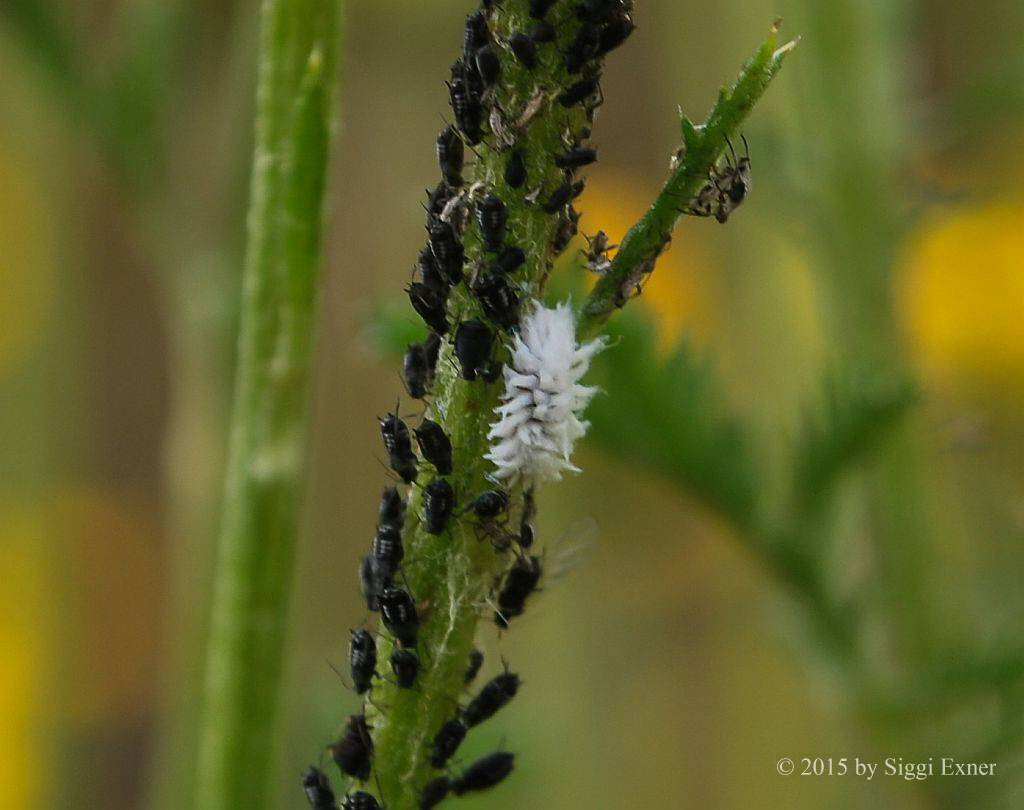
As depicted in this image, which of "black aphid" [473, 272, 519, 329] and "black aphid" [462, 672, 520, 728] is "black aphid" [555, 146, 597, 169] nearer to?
"black aphid" [473, 272, 519, 329]

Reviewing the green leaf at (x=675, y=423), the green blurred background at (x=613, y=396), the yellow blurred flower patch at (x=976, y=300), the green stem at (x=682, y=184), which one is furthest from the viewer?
the yellow blurred flower patch at (x=976, y=300)

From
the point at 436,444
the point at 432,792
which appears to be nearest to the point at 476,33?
the point at 436,444

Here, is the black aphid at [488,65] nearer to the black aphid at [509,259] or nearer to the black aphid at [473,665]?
the black aphid at [509,259]

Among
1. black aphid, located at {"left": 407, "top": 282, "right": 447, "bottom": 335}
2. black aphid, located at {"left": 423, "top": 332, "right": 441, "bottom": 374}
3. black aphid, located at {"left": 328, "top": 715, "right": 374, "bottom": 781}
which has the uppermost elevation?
black aphid, located at {"left": 407, "top": 282, "right": 447, "bottom": 335}

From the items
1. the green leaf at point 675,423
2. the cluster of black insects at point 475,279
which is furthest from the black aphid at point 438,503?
the green leaf at point 675,423

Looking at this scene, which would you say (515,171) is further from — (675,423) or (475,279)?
(675,423)

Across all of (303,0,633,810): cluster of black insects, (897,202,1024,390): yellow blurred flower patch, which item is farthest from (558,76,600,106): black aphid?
(897,202,1024,390): yellow blurred flower patch

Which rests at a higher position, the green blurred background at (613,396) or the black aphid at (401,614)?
the green blurred background at (613,396)
